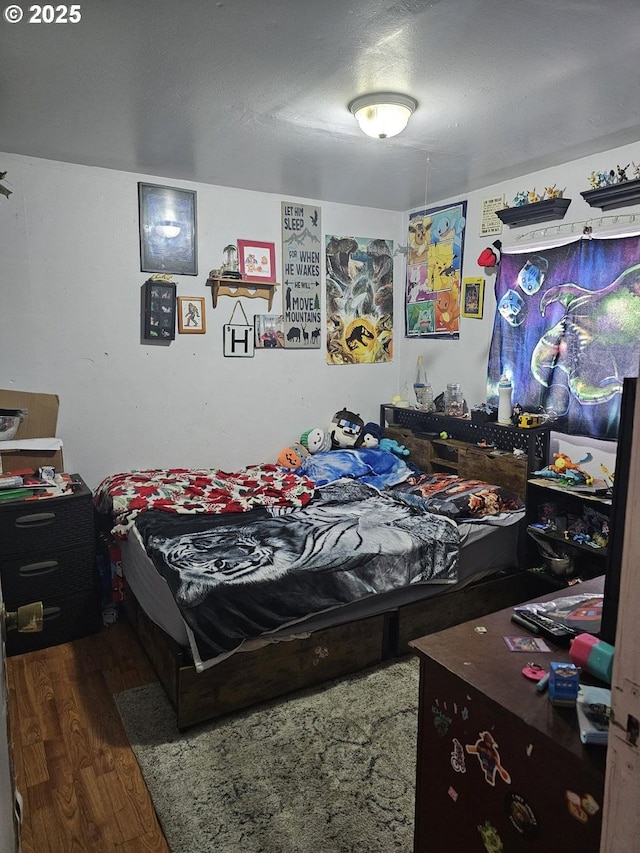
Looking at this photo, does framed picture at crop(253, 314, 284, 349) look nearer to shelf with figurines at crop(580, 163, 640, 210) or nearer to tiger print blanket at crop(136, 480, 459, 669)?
tiger print blanket at crop(136, 480, 459, 669)

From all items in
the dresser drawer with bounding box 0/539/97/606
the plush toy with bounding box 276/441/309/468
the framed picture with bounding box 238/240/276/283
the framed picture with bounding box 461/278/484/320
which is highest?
the framed picture with bounding box 238/240/276/283

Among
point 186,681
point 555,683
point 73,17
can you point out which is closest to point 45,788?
point 186,681

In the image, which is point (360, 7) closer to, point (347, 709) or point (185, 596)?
point (185, 596)

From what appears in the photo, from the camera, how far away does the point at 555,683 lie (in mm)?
1124

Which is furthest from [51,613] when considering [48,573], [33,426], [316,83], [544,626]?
[316,83]

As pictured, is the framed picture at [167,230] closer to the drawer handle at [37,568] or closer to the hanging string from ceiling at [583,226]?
the drawer handle at [37,568]

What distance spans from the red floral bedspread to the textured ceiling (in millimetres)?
1795

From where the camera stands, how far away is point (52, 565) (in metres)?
2.78

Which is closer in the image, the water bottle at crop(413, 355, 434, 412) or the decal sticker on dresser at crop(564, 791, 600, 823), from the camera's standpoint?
the decal sticker on dresser at crop(564, 791, 600, 823)

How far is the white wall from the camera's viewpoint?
3.08 meters

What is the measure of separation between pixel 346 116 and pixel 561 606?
2.12 m

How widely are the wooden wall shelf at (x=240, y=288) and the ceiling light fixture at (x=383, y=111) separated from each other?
58.9 inches

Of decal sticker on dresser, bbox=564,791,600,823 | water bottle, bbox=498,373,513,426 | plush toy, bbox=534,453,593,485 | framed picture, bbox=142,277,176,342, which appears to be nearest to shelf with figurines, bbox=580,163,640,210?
water bottle, bbox=498,373,513,426

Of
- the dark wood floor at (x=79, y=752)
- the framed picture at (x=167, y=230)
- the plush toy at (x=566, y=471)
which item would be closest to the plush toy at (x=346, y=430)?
the plush toy at (x=566, y=471)
